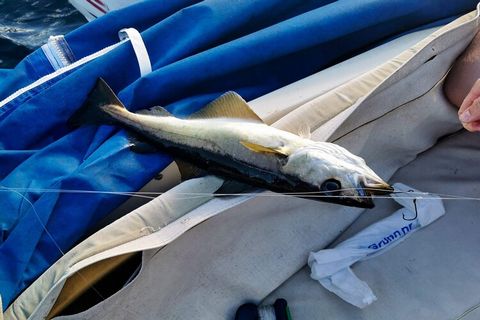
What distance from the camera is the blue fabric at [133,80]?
7.17 feet

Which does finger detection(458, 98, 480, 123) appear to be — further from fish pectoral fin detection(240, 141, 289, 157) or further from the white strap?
the white strap

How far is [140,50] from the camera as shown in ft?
8.89

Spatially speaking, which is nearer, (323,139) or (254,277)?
(323,139)

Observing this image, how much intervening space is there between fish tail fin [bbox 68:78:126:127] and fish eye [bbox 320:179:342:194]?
1.18 m

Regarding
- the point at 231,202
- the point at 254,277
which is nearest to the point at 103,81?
the point at 231,202

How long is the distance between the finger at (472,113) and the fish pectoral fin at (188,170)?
1181 millimetres

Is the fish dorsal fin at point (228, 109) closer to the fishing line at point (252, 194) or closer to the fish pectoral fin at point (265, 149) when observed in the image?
the fish pectoral fin at point (265, 149)

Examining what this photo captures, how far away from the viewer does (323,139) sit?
2.12 m

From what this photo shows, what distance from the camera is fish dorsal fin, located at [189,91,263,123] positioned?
2.25 metres

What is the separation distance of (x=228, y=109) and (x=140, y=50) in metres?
0.74

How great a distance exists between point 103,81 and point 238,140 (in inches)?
35.6

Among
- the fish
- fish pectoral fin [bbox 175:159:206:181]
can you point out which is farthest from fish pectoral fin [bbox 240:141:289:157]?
fish pectoral fin [bbox 175:159:206:181]

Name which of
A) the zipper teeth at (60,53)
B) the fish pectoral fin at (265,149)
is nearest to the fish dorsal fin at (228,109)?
the fish pectoral fin at (265,149)

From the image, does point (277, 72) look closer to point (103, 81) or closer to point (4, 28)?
point (103, 81)
